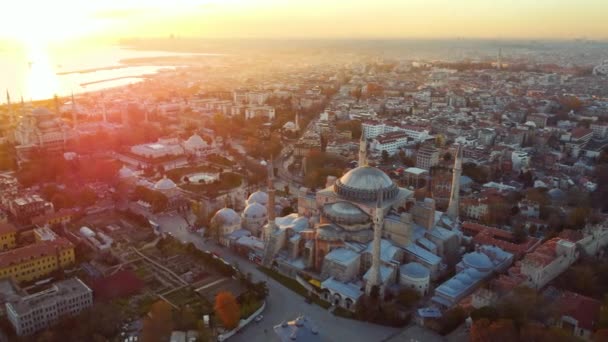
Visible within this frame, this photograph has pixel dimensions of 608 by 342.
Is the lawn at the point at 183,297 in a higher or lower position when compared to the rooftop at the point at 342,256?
lower

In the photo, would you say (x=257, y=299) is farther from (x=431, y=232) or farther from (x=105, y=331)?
(x=431, y=232)

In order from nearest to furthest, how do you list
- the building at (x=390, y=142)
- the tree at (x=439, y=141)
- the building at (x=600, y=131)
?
the building at (x=390, y=142), the tree at (x=439, y=141), the building at (x=600, y=131)

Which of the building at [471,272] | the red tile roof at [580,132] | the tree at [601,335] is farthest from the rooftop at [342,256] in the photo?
the red tile roof at [580,132]

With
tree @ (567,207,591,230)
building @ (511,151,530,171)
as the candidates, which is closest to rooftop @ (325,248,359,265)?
tree @ (567,207,591,230)

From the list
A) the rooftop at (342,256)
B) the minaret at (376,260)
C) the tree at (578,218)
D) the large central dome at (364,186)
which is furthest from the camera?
the tree at (578,218)

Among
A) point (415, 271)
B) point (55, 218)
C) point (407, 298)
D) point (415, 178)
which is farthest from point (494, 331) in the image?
point (55, 218)

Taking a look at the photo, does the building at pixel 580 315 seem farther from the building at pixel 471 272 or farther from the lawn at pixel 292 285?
the lawn at pixel 292 285
